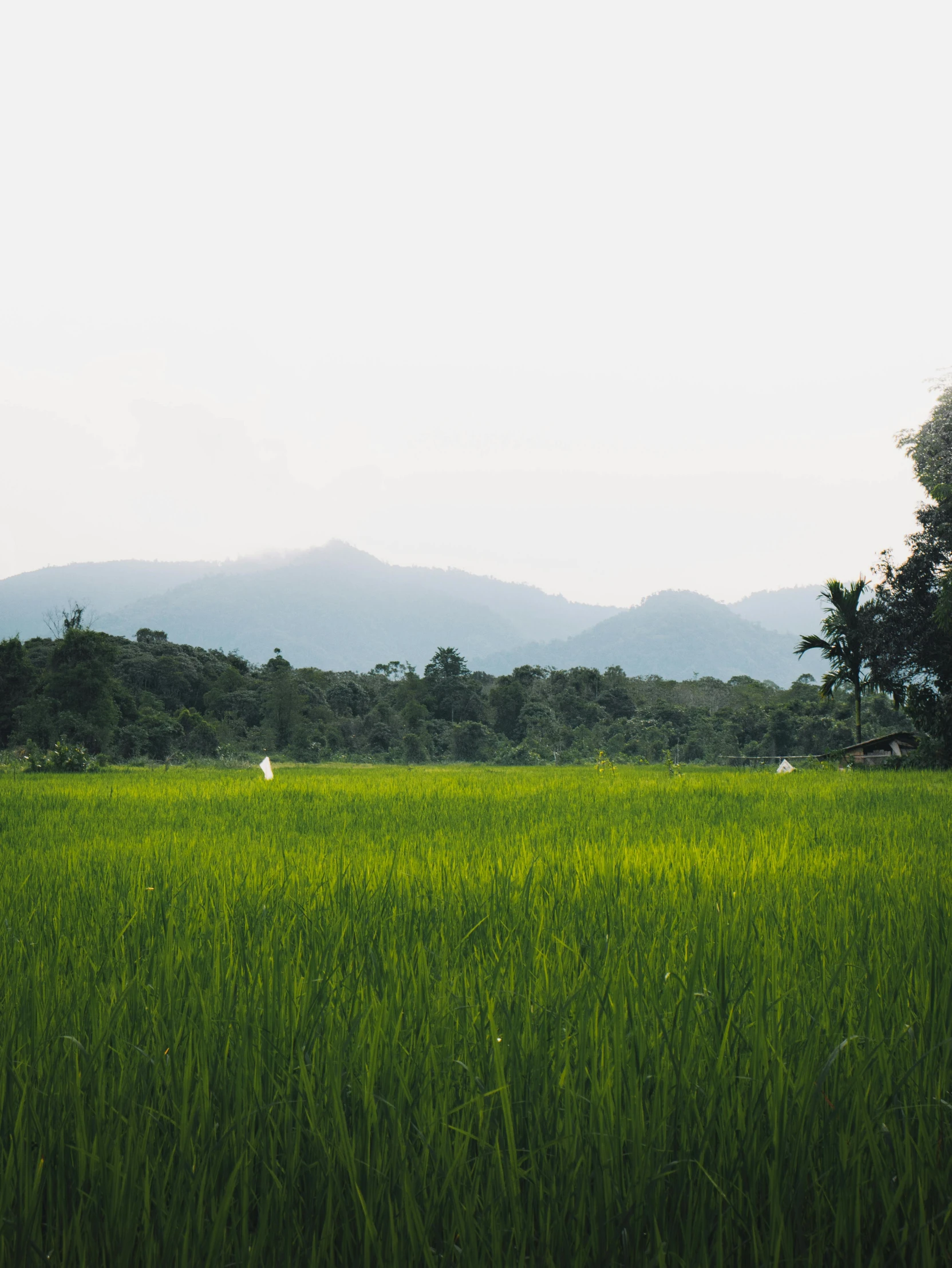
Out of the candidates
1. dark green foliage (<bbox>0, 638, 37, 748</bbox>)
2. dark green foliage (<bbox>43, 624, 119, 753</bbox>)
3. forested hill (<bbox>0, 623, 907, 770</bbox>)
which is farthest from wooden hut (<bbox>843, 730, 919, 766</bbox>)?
dark green foliage (<bbox>0, 638, 37, 748</bbox>)

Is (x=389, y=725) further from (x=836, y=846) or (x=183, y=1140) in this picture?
(x=183, y=1140)

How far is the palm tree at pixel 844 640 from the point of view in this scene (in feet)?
60.4

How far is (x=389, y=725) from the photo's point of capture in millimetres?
33500

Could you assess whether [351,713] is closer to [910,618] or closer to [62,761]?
[62,761]

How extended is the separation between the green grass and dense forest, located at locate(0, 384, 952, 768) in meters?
14.0

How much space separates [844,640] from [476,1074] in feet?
65.1

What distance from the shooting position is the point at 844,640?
18766mm

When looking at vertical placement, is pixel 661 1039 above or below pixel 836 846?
above

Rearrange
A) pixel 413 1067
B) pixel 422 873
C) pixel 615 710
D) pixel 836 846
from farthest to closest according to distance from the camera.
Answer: pixel 615 710 < pixel 836 846 < pixel 422 873 < pixel 413 1067

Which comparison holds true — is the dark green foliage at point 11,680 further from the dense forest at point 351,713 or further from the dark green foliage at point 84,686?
the dark green foliage at point 84,686

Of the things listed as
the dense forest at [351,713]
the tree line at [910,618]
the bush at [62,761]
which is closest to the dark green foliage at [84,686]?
the dense forest at [351,713]

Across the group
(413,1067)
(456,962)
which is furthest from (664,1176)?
(456,962)

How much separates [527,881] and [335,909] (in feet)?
3.21

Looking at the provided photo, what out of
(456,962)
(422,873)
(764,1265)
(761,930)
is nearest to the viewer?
(764,1265)
